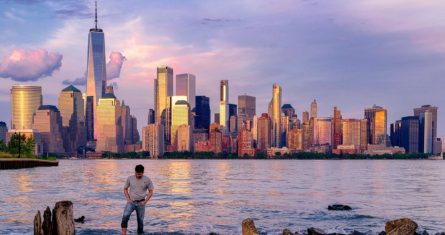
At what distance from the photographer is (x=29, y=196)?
2235 inches

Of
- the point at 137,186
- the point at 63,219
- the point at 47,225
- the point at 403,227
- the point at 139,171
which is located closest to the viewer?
the point at 403,227

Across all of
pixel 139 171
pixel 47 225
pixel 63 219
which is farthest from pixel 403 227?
pixel 47 225

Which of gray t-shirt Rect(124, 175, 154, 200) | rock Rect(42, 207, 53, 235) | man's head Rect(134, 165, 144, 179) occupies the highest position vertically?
man's head Rect(134, 165, 144, 179)

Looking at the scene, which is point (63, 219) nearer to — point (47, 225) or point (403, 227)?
point (47, 225)

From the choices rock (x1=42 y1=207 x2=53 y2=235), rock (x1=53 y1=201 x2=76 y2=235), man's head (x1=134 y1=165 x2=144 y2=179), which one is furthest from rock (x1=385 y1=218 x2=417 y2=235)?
rock (x1=42 y1=207 x2=53 y2=235)

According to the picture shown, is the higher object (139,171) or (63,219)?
(139,171)

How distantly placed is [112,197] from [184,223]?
73.7 feet

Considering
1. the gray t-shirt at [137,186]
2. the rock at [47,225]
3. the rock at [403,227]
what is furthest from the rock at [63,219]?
the rock at [403,227]

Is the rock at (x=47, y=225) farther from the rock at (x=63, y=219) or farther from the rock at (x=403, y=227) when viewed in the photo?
the rock at (x=403, y=227)

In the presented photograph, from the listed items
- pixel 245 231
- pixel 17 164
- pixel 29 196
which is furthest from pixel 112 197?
pixel 17 164

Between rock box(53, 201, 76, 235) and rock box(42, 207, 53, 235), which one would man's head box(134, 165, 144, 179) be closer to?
rock box(53, 201, 76, 235)

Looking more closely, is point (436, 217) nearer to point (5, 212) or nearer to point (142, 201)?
point (142, 201)

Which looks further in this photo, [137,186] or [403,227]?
[137,186]


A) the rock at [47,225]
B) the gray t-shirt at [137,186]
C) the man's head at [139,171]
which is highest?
the man's head at [139,171]
